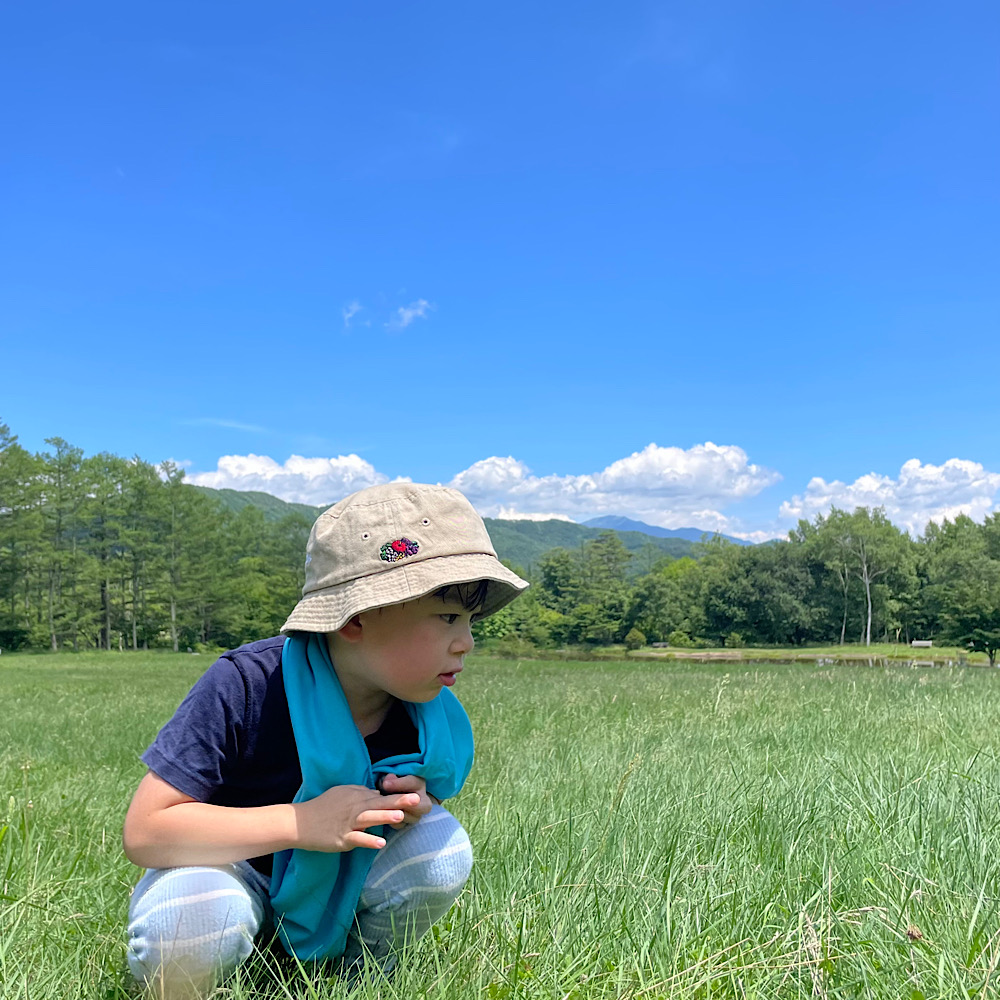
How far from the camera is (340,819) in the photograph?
5.38 ft

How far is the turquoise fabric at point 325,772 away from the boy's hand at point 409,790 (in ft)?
A: 0.10

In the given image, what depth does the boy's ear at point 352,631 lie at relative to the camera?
1.81 m

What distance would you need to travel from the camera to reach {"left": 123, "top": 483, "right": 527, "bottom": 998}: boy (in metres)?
1.64

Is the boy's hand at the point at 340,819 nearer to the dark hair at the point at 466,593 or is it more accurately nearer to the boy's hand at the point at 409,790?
the boy's hand at the point at 409,790

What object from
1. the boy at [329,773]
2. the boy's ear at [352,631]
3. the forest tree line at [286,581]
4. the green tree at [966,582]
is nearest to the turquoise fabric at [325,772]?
the boy at [329,773]

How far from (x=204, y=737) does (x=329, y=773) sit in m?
0.29

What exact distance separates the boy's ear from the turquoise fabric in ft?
0.35

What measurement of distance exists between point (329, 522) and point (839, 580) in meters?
84.0

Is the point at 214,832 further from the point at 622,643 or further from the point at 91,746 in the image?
the point at 622,643

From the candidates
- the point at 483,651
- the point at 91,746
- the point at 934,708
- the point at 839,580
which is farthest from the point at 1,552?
the point at 839,580

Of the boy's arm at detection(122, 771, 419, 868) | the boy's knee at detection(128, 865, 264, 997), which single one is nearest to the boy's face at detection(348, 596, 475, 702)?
the boy's arm at detection(122, 771, 419, 868)

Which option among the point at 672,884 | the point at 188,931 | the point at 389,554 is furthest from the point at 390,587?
the point at 672,884

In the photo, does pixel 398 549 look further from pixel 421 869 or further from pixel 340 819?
pixel 421 869

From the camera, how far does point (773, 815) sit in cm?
255
